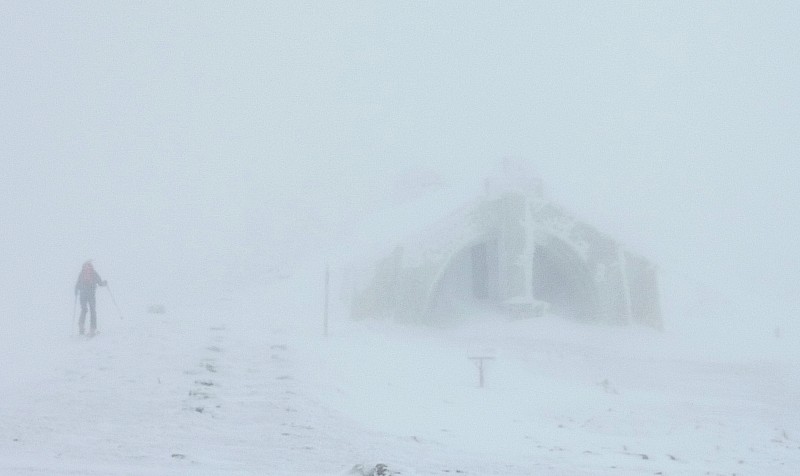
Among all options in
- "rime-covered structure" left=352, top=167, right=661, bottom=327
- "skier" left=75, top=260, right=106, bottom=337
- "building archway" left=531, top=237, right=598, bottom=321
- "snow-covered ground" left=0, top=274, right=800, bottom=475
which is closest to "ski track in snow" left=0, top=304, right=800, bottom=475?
"snow-covered ground" left=0, top=274, right=800, bottom=475

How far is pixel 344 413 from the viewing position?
10633 millimetres

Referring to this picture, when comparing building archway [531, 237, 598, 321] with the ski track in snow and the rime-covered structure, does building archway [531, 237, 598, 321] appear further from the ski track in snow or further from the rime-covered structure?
the ski track in snow

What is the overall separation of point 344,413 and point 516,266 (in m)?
14.0

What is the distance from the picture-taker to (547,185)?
26.5m

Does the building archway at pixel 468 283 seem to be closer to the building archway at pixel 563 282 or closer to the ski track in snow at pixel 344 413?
the building archway at pixel 563 282

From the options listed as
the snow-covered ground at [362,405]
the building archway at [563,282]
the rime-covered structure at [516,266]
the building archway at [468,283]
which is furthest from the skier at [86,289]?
the building archway at [563,282]

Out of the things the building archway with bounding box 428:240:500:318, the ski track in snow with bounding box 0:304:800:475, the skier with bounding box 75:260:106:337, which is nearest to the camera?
the ski track in snow with bounding box 0:304:800:475

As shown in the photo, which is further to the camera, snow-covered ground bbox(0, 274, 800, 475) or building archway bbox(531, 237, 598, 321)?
building archway bbox(531, 237, 598, 321)

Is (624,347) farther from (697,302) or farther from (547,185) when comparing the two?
(697,302)

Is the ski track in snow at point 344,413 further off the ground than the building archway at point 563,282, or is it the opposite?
the building archway at point 563,282

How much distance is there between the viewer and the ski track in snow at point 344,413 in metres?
8.20

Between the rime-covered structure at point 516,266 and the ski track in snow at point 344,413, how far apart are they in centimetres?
395

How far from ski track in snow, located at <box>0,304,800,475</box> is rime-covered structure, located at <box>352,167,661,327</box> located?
155 inches

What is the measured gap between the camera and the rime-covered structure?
74.4 feet
